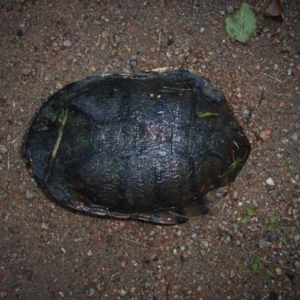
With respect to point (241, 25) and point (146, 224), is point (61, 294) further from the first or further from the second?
point (241, 25)

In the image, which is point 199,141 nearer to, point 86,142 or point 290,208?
point 86,142

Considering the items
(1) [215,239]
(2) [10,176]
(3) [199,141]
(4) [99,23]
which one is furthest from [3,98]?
(1) [215,239]

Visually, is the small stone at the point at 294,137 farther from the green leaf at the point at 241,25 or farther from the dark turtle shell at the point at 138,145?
the green leaf at the point at 241,25

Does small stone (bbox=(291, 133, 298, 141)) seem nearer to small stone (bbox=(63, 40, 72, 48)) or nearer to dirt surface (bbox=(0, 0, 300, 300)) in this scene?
dirt surface (bbox=(0, 0, 300, 300))

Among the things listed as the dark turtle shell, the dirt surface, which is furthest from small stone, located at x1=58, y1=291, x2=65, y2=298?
the dark turtle shell

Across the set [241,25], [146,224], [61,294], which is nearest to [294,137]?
[241,25]

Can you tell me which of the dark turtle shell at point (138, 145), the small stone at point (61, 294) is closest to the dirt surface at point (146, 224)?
the small stone at point (61, 294)
